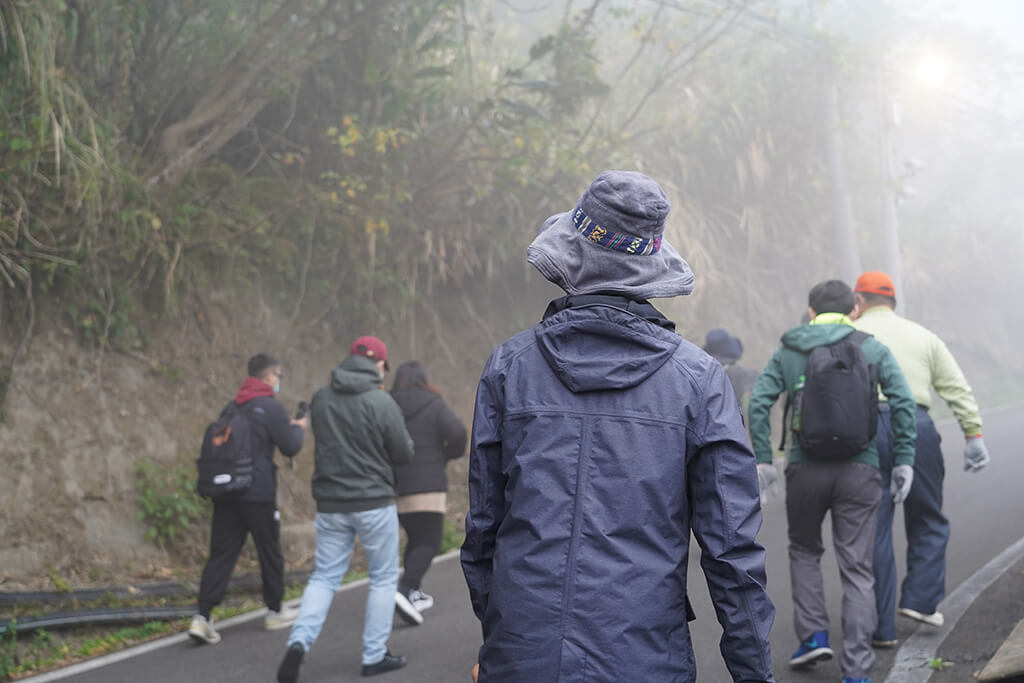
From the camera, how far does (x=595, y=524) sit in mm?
2250

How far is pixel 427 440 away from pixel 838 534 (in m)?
3.14

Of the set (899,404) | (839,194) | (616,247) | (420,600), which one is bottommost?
(420,600)

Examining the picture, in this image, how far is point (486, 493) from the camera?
2.50 metres

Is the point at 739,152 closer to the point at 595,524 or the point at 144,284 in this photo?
the point at 144,284

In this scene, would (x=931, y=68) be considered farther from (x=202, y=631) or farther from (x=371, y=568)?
(x=202, y=631)

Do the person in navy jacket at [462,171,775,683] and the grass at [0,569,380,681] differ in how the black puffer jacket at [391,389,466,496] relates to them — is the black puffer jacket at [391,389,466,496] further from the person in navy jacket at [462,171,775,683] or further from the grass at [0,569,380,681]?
the person in navy jacket at [462,171,775,683]

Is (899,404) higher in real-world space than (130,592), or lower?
higher

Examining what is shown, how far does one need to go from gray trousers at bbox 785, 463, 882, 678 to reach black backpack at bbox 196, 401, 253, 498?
146 inches

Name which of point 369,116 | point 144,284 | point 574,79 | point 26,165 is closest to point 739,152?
point 574,79

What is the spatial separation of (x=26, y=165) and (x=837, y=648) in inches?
287

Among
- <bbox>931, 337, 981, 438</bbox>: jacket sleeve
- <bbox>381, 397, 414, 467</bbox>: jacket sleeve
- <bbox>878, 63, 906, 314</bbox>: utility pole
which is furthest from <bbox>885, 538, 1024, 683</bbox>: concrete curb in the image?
<bbox>878, 63, 906, 314</bbox>: utility pole

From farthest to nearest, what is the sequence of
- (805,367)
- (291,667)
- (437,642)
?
(437,642)
(291,667)
(805,367)

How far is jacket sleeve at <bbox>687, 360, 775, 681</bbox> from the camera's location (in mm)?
2258

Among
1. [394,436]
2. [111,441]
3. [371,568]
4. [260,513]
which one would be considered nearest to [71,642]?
[260,513]
